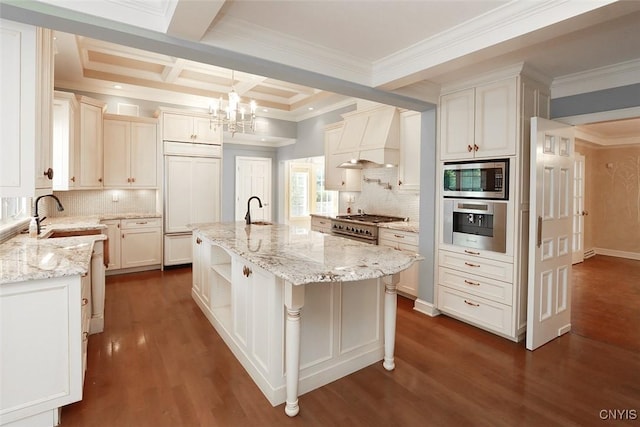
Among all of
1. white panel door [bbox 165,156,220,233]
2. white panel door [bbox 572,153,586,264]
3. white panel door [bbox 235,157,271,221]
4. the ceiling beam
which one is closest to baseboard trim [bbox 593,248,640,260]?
white panel door [bbox 572,153,586,264]

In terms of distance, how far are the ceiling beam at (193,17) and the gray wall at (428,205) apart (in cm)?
250

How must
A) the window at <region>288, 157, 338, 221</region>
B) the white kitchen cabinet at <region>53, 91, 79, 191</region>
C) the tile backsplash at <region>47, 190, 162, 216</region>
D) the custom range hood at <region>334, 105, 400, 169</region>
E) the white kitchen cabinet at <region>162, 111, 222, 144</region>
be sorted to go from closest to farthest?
1. the white kitchen cabinet at <region>53, 91, 79, 191</region>
2. the custom range hood at <region>334, 105, 400, 169</region>
3. the tile backsplash at <region>47, 190, 162, 216</region>
4. the white kitchen cabinet at <region>162, 111, 222, 144</region>
5. the window at <region>288, 157, 338, 221</region>

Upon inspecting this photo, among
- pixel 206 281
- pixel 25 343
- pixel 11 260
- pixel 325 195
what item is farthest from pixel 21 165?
pixel 325 195

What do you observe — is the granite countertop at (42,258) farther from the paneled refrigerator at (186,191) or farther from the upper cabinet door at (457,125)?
the upper cabinet door at (457,125)

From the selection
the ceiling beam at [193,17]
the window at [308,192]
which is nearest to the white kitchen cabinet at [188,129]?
the window at [308,192]

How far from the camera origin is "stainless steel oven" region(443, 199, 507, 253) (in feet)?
10.4

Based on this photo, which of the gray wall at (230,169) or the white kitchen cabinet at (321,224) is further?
the gray wall at (230,169)

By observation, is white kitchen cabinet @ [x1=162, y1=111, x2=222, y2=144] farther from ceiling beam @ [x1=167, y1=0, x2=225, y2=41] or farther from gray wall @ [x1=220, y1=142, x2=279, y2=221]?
ceiling beam @ [x1=167, y1=0, x2=225, y2=41]

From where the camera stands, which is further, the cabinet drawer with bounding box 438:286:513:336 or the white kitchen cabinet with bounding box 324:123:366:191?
the white kitchen cabinet with bounding box 324:123:366:191

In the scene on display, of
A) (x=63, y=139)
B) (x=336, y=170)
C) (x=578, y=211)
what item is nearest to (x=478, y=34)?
(x=336, y=170)

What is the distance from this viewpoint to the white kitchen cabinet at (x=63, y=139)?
3.92 m

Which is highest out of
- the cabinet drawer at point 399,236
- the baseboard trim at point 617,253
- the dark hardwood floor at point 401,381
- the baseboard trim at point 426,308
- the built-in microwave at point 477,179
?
the built-in microwave at point 477,179

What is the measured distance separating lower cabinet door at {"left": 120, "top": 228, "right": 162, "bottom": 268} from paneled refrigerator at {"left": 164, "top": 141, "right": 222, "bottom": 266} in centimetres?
15

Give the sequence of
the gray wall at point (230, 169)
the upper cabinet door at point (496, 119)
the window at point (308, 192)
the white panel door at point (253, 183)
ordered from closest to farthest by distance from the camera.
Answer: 1. the upper cabinet door at point (496, 119)
2. the gray wall at point (230, 169)
3. the white panel door at point (253, 183)
4. the window at point (308, 192)
